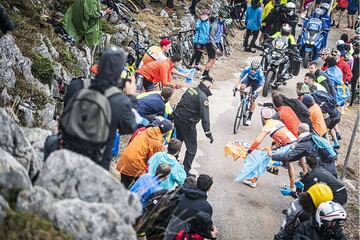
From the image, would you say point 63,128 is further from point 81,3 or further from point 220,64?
point 220,64

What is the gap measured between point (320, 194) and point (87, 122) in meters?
4.50

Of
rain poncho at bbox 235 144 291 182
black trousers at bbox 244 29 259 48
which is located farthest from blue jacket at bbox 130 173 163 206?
black trousers at bbox 244 29 259 48

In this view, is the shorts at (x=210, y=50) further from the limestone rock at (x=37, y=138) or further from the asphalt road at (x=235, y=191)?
the limestone rock at (x=37, y=138)

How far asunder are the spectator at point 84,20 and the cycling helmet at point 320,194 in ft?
21.7

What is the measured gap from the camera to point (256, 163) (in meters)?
10.4

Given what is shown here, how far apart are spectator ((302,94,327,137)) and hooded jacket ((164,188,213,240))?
5.04 m

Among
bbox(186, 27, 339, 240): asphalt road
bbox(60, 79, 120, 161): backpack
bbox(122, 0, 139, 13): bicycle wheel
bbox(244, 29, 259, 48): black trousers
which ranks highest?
bbox(60, 79, 120, 161): backpack

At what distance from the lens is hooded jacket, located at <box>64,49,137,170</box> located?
4.99m

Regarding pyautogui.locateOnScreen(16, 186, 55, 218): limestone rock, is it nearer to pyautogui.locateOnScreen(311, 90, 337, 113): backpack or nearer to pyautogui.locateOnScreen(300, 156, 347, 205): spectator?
pyautogui.locateOnScreen(300, 156, 347, 205): spectator

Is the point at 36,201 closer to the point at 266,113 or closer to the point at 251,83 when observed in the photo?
the point at 266,113

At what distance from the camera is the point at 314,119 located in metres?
11.7

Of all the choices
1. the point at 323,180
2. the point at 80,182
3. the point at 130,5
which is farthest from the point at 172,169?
the point at 130,5

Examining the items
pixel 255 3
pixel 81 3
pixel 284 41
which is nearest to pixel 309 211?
pixel 81 3

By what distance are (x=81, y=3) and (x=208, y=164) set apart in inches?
181
